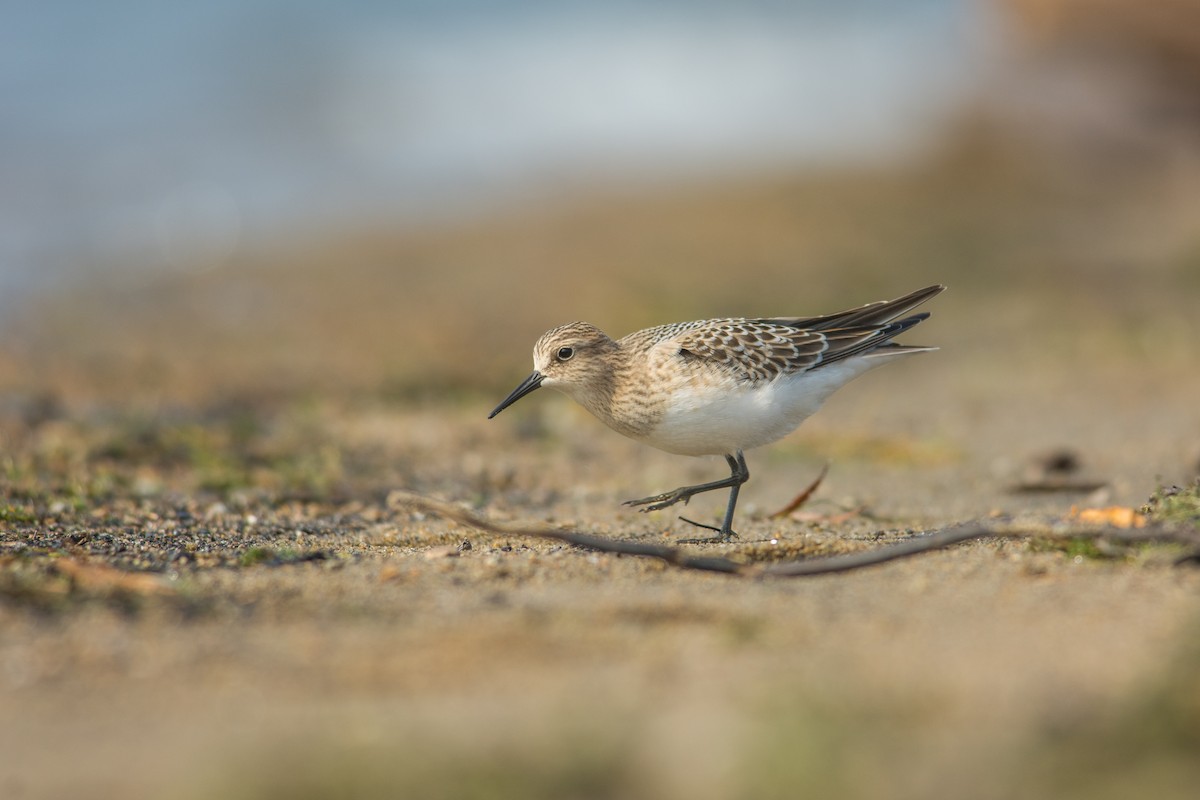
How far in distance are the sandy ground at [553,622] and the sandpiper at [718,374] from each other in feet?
1.33

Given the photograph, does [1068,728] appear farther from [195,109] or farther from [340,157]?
[195,109]

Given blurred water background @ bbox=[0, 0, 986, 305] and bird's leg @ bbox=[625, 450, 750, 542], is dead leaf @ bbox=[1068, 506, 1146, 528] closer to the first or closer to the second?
bird's leg @ bbox=[625, 450, 750, 542]

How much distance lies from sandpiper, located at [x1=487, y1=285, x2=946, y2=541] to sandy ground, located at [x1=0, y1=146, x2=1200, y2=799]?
0.40 metres

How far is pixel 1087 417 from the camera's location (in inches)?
311

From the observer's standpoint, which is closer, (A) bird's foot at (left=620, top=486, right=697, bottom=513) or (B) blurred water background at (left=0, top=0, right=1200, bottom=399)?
(A) bird's foot at (left=620, top=486, right=697, bottom=513)

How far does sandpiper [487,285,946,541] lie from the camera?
17.8ft

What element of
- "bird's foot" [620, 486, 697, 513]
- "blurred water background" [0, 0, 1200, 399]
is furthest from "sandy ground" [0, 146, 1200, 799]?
"blurred water background" [0, 0, 1200, 399]

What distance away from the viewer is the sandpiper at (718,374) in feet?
17.8

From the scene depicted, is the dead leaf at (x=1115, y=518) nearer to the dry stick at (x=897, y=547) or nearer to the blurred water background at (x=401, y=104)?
the dry stick at (x=897, y=547)

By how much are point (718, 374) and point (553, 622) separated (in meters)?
2.14

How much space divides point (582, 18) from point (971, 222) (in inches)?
473

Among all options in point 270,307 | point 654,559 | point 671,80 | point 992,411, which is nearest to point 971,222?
point 992,411

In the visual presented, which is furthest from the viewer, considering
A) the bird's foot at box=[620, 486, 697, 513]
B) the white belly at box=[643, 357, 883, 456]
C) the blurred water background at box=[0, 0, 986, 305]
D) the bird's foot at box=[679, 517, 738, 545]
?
the blurred water background at box=[0, 0, 986, 305]

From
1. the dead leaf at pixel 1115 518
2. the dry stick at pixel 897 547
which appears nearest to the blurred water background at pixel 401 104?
the dry stick at pixel 897 547
